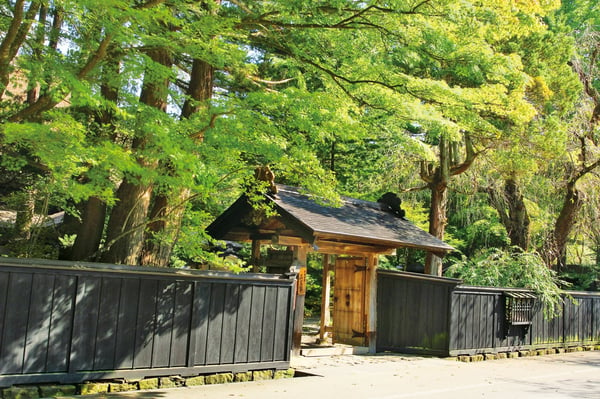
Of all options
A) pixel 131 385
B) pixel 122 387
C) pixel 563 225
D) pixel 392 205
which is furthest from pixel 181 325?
pixel 563 225

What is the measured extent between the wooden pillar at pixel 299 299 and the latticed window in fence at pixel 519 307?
5.88 m

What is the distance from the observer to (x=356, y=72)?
37.6 feet

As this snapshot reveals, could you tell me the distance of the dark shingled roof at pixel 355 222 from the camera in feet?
39.9

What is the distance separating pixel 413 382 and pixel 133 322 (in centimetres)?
498

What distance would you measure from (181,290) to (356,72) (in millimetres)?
5478

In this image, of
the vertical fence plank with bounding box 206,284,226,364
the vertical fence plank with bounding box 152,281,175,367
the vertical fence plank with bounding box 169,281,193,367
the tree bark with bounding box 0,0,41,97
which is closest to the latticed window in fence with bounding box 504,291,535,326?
the vertical fence plank with bounding box 206,284,226,364

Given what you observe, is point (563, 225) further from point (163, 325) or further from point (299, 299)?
point (163, 325)

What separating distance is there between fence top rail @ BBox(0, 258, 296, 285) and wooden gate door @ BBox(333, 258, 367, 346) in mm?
3578

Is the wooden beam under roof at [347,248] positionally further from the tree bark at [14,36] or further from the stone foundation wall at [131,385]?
the tree bark at [14,36]

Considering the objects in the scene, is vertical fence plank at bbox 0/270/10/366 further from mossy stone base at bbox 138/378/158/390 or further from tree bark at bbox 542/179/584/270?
tree bark at bbox 542/179/584/270

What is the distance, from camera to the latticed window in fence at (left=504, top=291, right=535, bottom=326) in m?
14.8

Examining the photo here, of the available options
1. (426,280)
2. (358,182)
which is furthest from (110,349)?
(358,182)

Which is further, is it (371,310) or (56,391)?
(371,310)

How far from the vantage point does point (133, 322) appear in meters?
8.74
